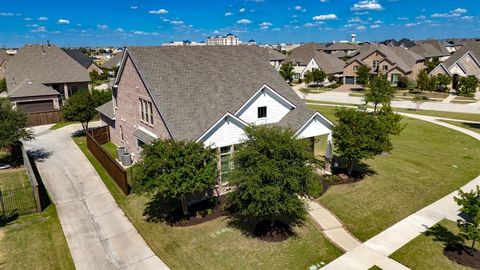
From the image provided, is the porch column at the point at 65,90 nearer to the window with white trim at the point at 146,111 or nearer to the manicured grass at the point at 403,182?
the window with white trim at the point at 146,111

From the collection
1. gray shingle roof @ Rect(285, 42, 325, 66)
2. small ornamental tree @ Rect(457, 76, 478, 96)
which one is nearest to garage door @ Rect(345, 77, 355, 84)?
gray shingle roof @ Rect(285, 42, 325, 66)

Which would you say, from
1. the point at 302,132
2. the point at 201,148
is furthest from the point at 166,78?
the point at 302,132

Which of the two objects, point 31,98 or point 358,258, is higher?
point 31,98

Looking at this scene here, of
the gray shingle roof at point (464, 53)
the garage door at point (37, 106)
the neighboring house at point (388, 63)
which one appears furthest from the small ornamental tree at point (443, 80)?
the garage door at point (37, 106)

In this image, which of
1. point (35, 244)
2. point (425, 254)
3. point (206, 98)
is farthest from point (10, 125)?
point (425, 254)

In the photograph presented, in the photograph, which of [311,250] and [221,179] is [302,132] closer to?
[221,179]

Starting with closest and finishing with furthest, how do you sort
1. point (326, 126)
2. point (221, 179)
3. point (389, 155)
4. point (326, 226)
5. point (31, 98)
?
point (326, 226)
point (221, 179)
point (326, 126)
point (389, 155)
point (31, 98)

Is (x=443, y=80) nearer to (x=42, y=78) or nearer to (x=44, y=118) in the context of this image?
(x=44, y=118)
